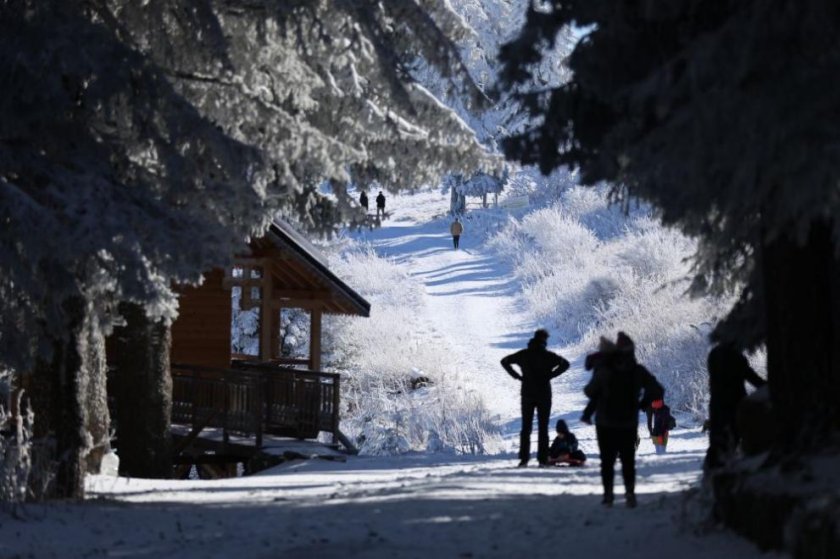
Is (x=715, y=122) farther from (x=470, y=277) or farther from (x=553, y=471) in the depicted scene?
(x=470, y=277)

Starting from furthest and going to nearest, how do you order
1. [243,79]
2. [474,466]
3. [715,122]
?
1. [474,466]
2. [243,79]
3. [715,122]

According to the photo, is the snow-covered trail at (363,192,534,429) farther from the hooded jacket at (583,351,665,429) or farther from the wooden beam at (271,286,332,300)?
the hooded jacket at (583,351,665,429)

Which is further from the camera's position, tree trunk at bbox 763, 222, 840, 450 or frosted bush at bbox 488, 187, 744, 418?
frosted bush at bbox 488, 187, 744, 418

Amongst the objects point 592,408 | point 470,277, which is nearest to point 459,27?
point 592,408

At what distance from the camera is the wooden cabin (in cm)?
2297

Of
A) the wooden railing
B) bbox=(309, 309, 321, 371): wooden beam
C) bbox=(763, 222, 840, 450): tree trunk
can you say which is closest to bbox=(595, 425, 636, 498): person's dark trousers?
bbox=(763, 222, 840, 450): tree trunk

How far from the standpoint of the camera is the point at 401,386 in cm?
3512

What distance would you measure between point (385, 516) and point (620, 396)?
7.08 ft

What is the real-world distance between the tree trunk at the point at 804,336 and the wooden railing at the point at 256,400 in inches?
553

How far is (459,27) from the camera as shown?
621 inches

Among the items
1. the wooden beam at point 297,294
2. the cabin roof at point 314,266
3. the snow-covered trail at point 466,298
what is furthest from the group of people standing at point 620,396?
the snow-covered trail at point 466,298

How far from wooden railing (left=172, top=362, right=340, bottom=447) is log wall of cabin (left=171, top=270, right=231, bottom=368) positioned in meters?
1.13

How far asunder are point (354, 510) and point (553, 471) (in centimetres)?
461

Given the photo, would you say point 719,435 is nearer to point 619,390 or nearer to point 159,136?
point 619,390
